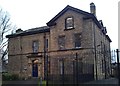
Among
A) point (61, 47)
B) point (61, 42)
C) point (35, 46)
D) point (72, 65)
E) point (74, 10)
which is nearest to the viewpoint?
point (72, 65)

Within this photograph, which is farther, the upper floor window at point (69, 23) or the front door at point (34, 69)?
the front door at point (34, 69)

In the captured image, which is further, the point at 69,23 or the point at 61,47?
the point at 61,47

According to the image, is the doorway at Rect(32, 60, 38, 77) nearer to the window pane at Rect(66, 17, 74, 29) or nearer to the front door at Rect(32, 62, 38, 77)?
the front door at Rect(32, 62, 38, 77)

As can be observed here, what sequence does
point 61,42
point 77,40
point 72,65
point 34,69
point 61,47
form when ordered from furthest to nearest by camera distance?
1. point 34,69
2. point 61,42
3. point 61,47
4. point 77,40
5. point 72,65

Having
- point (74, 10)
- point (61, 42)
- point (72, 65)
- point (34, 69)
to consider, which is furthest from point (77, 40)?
point (34, 69)

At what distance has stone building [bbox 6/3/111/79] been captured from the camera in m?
28.1

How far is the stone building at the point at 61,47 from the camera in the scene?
92.2ft

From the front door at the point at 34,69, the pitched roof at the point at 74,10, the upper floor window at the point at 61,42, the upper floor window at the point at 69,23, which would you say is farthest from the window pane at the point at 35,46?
→ the upper floor window at the point at 69,23

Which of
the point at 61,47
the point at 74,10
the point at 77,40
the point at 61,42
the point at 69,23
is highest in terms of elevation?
the point at 74,10

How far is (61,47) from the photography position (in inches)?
1205

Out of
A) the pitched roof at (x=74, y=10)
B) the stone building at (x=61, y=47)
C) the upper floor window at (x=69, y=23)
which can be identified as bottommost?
the stone building at (x=61, y=47)

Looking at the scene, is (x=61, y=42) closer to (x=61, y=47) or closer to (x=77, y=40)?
(x=61, y=47)

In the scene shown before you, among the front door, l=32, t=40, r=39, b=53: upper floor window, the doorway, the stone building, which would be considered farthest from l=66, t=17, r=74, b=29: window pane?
the front door

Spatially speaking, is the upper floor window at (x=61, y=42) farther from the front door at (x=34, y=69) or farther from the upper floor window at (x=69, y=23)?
the front door at (x=34, y=69)
